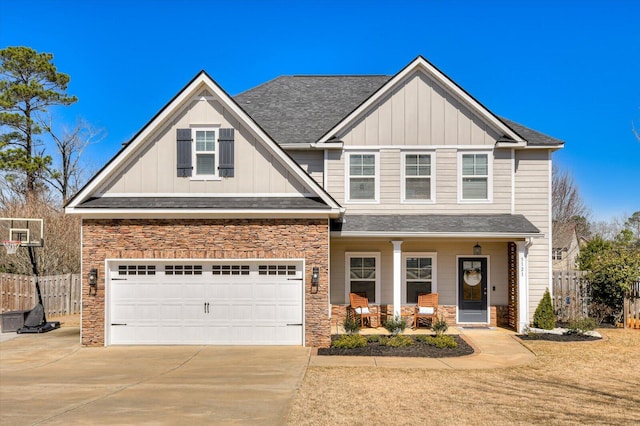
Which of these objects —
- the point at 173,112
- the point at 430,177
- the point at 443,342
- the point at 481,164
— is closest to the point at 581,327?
the point at 443,342

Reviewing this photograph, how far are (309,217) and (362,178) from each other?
3.98 m

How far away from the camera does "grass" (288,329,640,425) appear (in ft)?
25.3

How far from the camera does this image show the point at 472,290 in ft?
56.8

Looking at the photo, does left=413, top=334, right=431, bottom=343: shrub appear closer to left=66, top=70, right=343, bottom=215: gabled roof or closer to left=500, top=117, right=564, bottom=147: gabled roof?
left=66, top=70, right=343, bottom=215: gabled roof

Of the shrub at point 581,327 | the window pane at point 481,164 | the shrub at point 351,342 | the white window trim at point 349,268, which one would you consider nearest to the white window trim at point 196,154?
the white window trim at point 349,268

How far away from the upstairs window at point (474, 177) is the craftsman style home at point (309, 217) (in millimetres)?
46

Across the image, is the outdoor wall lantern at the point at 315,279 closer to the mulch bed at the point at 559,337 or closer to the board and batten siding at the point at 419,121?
the board and batten siding at the point at 419,121

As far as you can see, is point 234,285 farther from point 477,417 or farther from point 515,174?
point 515,174

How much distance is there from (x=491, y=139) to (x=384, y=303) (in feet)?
20.8

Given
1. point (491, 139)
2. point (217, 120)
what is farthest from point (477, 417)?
point (491, 139)

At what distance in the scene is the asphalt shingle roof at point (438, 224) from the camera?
1577 cm

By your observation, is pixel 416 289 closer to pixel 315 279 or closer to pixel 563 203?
pixel 315 279

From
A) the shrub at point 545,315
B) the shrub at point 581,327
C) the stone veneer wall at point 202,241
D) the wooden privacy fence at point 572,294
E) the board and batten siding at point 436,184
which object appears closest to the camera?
the stone veneer wall at point 202,241

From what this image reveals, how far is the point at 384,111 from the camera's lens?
1719 cm
